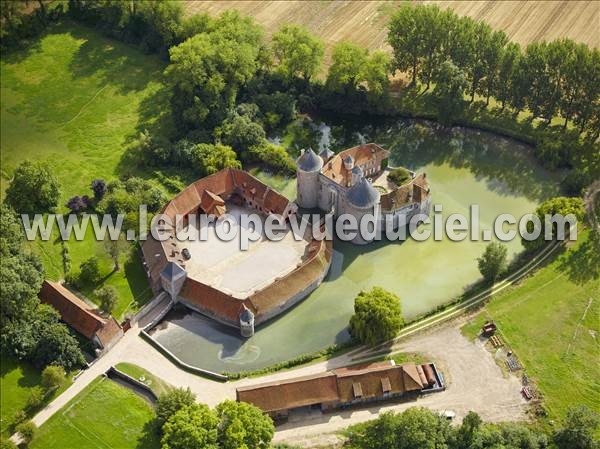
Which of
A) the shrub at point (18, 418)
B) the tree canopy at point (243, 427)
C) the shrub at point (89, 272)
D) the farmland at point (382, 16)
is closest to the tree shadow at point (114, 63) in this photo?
the farmland at point (382, 16)

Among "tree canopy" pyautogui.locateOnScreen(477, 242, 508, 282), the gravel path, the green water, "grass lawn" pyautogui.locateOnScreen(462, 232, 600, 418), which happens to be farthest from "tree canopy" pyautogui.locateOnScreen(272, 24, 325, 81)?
the gravel path

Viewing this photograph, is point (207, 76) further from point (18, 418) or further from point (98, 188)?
point (18, 418)

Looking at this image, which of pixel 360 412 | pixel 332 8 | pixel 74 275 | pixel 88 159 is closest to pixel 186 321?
pixel 74 275

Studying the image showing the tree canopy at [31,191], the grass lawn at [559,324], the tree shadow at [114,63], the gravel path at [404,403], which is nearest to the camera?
the gravel path at [404,403]

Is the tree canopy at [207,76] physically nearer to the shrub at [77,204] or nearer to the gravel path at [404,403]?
the shrub at [77,204]

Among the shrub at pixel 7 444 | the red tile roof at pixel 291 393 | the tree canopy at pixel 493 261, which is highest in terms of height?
Answer: the tree canopy at pixel 493 261

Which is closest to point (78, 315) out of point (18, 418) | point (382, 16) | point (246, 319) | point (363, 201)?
point (18, 418)

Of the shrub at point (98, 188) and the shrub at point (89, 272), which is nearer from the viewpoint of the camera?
the shrub at point (89, 272)
